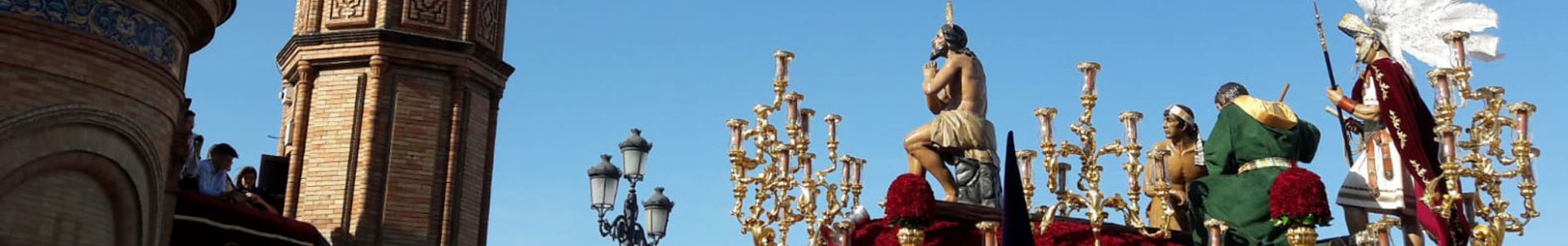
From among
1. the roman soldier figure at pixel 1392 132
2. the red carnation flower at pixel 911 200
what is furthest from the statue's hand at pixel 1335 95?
the red carnation flower at pixel 911 200

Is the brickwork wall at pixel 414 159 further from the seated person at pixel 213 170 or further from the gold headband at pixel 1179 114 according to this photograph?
the gold headband at pixel 1179 114

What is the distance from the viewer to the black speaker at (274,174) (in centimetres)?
1612

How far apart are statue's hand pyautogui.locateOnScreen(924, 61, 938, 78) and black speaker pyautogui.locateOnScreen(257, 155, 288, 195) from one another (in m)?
6.04

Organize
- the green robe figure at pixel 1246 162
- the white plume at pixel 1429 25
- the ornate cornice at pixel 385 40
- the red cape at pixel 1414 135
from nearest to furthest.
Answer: the red cape at pixel 1414 135
the green robe figure at pixel 1246 162
the white plume at pixel 1429 25
the ornate cornice at pixel 385 40

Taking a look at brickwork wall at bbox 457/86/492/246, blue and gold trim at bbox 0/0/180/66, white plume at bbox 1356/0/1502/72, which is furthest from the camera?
brickwork wall at bbox 457/86/492/246

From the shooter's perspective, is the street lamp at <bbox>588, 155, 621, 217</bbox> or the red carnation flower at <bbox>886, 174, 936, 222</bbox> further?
the street lamp at <bbox>588, 155, 621, 217</bbox>

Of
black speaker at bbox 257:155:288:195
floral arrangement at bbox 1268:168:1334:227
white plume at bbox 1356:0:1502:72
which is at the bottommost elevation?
floral arrangement at bbox 1268:168:1334:227

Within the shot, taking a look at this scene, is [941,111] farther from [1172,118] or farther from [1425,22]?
[1425,22]

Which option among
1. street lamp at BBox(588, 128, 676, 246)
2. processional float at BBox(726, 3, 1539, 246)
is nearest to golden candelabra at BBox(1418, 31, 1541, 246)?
processional float at BBox(726, 3, 1539, 246)

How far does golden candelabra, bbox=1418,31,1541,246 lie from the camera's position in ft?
37.0

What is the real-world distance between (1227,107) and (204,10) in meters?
7.12

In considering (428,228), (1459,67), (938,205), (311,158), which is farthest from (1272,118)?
(311,158)

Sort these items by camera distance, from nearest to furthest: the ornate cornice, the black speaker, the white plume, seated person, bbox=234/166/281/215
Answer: the white plume, seated person, bbox=234/166/281/215, the ornate cornice, the black speaker

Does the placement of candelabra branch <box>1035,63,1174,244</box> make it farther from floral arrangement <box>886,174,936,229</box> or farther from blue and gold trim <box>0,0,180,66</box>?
blue and gold trim <box>0,0,180,66</box>
